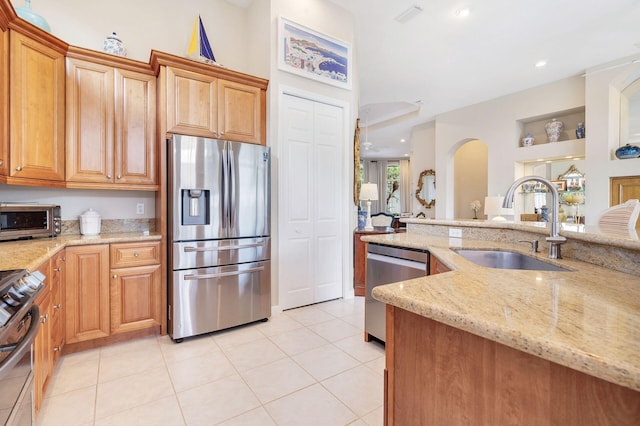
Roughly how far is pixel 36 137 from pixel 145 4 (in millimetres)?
1764

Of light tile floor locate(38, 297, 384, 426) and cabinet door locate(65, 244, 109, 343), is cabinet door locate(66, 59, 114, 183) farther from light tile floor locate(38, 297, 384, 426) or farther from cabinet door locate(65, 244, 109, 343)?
light tile floor locate(38, 297, 384, 426)

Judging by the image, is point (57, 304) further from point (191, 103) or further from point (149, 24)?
point (149, 24)

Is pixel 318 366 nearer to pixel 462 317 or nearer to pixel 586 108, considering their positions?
pixel 462 317

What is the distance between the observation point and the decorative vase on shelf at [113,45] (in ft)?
8.67

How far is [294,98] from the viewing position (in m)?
3.20

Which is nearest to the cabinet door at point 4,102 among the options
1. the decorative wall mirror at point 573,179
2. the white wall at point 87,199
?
the white wall at point 87,199

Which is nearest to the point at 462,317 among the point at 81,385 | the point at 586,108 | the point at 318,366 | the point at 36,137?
the point at 318,366

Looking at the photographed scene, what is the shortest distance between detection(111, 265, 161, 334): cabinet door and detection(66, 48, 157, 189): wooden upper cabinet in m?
0.78

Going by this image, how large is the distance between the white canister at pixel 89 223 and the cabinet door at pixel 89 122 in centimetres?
30

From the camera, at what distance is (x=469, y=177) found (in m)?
7.44

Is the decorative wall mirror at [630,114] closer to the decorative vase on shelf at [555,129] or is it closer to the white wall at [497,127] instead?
the white wall at [497,127]

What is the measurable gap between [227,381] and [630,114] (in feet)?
20.9

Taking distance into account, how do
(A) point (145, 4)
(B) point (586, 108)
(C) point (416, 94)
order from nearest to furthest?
1. (A) point (145, 4)
2. (B) point (586, 108)
3. (C) point (416, 94)

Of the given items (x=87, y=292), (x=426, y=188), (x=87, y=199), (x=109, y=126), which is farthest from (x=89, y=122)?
(x=426, y=188)
